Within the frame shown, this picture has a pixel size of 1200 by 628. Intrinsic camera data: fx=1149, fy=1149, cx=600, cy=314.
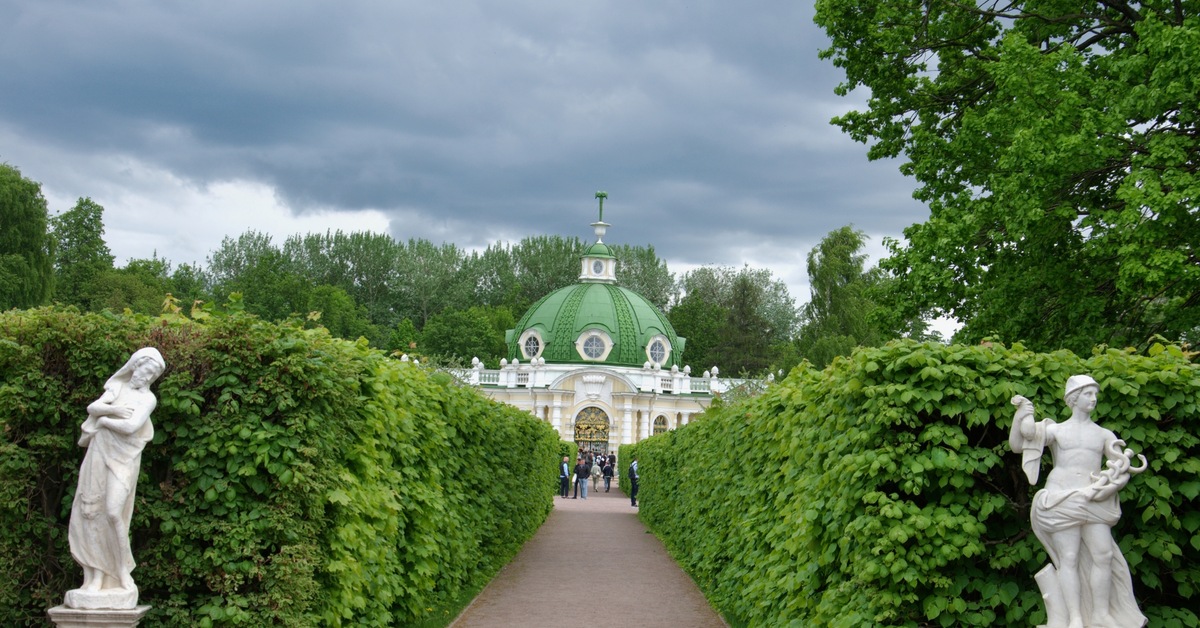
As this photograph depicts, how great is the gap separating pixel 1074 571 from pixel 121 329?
6137mm

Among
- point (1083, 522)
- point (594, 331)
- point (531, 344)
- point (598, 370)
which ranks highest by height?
point (594, 331)

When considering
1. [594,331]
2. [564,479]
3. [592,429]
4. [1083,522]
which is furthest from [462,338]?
[1083,522]

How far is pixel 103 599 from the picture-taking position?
6.93 meters

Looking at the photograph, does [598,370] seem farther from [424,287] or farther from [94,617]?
[94,617]

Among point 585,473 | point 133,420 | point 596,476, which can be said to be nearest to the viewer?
point 133,420

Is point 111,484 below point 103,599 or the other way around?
the other way around

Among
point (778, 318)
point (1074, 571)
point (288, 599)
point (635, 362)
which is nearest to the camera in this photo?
point (1074, 571)

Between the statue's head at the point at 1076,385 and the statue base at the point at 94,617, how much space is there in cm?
559

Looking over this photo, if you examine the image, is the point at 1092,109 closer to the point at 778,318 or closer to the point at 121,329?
the point at 121,329

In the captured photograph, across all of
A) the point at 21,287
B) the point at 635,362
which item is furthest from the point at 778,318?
the point at 21,287

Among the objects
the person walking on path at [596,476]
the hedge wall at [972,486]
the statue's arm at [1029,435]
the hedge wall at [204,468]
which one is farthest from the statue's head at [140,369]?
the person walking on path at [596,476]

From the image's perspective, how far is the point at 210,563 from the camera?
296 inches

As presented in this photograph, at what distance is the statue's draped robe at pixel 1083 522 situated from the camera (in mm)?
6020

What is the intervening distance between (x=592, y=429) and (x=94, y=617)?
180 ft
